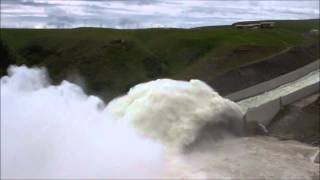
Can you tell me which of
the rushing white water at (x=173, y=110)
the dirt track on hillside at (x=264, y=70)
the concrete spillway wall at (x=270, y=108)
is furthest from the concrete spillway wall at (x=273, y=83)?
the rushing white water at (x=173, y=110)

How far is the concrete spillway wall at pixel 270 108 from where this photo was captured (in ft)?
167

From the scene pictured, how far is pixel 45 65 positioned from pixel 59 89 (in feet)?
109

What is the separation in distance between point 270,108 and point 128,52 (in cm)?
2041

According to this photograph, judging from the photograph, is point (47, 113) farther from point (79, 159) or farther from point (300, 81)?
point (300, 81)

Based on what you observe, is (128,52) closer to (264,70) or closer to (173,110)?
(264,70)

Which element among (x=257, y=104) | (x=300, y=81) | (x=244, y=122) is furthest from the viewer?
(x=300, y=81)

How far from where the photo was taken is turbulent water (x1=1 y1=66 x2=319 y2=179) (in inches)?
967

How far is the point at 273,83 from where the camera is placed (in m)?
63.5

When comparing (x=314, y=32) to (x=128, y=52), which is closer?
(x=128, y=52)

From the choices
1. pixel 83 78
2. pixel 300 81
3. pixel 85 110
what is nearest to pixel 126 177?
pixel 85 110

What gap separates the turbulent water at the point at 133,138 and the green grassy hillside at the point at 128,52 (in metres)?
11.1

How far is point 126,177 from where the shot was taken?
88.9 feet

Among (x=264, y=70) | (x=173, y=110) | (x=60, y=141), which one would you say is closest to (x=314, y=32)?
(x=264, y=70)

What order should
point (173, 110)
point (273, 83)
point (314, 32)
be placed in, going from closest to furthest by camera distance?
point (173, 110) → point (273, 83) → point (314, 32)
